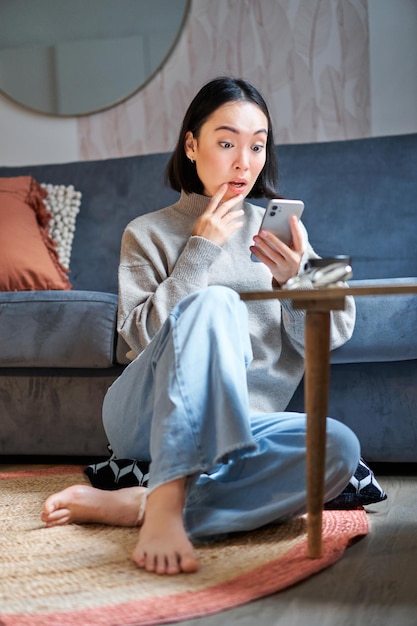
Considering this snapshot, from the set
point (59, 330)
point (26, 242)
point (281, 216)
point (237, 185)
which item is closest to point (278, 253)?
point (281, 216)

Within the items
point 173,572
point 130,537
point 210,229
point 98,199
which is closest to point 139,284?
point 210,229

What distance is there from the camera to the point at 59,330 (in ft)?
6.44

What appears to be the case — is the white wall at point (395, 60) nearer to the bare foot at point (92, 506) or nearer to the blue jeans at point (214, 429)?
the blue jeans at point (214, 429)

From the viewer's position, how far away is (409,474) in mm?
1877

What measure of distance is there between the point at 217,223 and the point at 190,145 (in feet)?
0.86

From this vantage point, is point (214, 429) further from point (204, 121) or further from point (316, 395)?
point (204, 121)

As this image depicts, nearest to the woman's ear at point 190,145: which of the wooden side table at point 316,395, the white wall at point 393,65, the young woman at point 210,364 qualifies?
the young woman at point 210,364

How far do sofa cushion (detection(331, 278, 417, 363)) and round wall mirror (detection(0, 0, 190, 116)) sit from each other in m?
1.69

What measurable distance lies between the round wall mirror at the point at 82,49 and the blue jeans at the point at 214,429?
1.97m

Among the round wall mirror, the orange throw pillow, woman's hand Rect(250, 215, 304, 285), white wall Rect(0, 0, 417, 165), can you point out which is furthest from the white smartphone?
A: the round wall mirror

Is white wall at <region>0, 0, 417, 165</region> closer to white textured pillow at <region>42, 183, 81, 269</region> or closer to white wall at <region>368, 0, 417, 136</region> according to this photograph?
white wall at <region>368, 0, 417, 136</region>

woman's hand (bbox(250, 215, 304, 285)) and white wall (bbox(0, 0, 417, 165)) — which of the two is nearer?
woman's hand (bbox(250, 215, 304, 285))

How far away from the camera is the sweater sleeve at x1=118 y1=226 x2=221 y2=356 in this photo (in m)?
1.52

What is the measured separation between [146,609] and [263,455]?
0.40m
